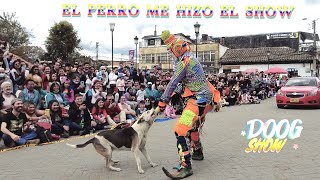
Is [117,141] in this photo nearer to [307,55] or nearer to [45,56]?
[45,56]

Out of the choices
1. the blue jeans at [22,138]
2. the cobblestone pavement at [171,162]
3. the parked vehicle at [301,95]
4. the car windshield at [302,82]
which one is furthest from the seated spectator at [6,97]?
the car windshield at [302,82]

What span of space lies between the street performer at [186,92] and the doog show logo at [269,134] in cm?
220


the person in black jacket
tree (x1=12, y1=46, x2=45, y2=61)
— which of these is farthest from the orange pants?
tree (x1=12, y1=46, x2=45, y2=61)

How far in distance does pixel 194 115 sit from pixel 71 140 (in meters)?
4.59

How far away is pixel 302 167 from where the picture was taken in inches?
237

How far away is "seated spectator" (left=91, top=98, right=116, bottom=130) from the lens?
420 inches

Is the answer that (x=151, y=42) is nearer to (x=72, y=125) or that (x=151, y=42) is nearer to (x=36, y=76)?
(x=36, y=76)

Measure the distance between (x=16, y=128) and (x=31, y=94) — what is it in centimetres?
178

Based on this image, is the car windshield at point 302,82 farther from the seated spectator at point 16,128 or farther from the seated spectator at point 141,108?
the seated spectator at point 16,128

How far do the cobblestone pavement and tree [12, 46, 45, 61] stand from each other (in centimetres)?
3147

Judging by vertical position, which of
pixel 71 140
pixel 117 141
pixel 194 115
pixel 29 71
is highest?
pixel 29 71

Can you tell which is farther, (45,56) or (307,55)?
(307,55)

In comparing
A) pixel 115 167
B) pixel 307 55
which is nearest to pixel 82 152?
pixel 115 167

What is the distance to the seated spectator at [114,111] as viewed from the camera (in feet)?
36.8
